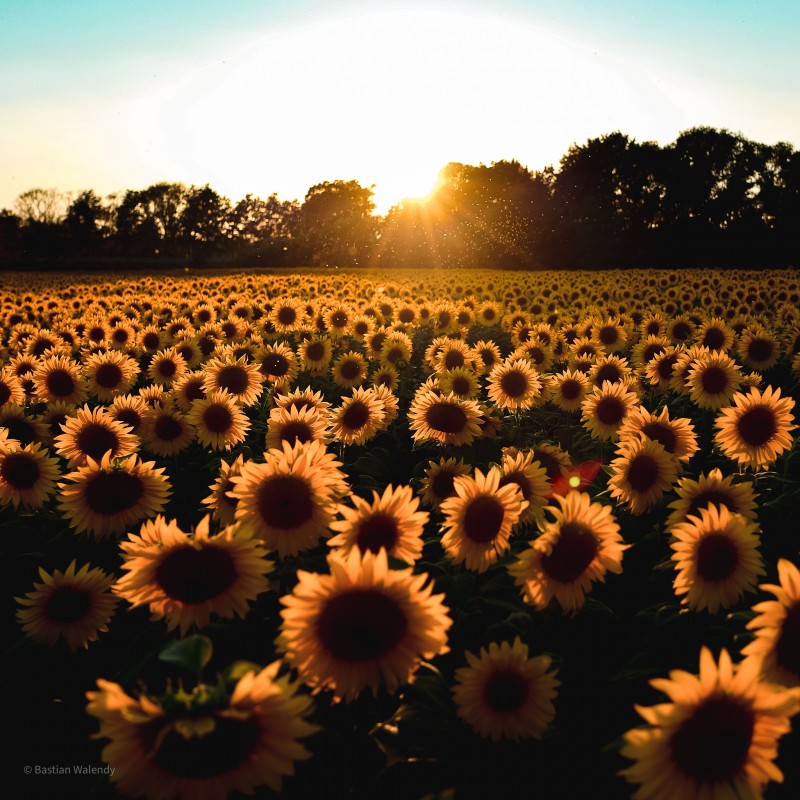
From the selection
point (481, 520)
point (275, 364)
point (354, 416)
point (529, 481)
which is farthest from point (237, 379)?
point (481, 520)

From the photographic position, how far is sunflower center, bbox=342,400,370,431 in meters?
5.84

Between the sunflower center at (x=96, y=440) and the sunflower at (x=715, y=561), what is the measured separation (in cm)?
427

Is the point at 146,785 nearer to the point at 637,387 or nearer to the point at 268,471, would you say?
the point at 268,471

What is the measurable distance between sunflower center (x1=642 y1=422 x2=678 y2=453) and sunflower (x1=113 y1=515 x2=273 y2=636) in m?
3.24

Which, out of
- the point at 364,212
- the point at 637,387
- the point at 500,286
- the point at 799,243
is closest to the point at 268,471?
the point at 637,387

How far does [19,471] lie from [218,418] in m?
1.65

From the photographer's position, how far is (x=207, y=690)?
1.66 meters

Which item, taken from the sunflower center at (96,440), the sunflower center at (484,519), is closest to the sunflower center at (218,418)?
the sunflower center at (96,440)

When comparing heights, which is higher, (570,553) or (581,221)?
(581,221)

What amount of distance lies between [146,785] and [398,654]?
2.90ft

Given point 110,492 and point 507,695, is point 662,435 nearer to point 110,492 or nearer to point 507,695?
point 507,695

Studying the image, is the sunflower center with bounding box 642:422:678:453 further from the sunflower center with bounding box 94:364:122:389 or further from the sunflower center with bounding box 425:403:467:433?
the sunflower center with bounding box 94:364:122:389

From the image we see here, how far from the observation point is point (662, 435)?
4637 mm

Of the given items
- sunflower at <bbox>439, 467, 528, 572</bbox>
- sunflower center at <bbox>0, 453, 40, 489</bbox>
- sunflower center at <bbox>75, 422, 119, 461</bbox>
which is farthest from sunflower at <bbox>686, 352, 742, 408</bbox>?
sunflower center at <bbox>0, 453, 40, 489</bbox>
